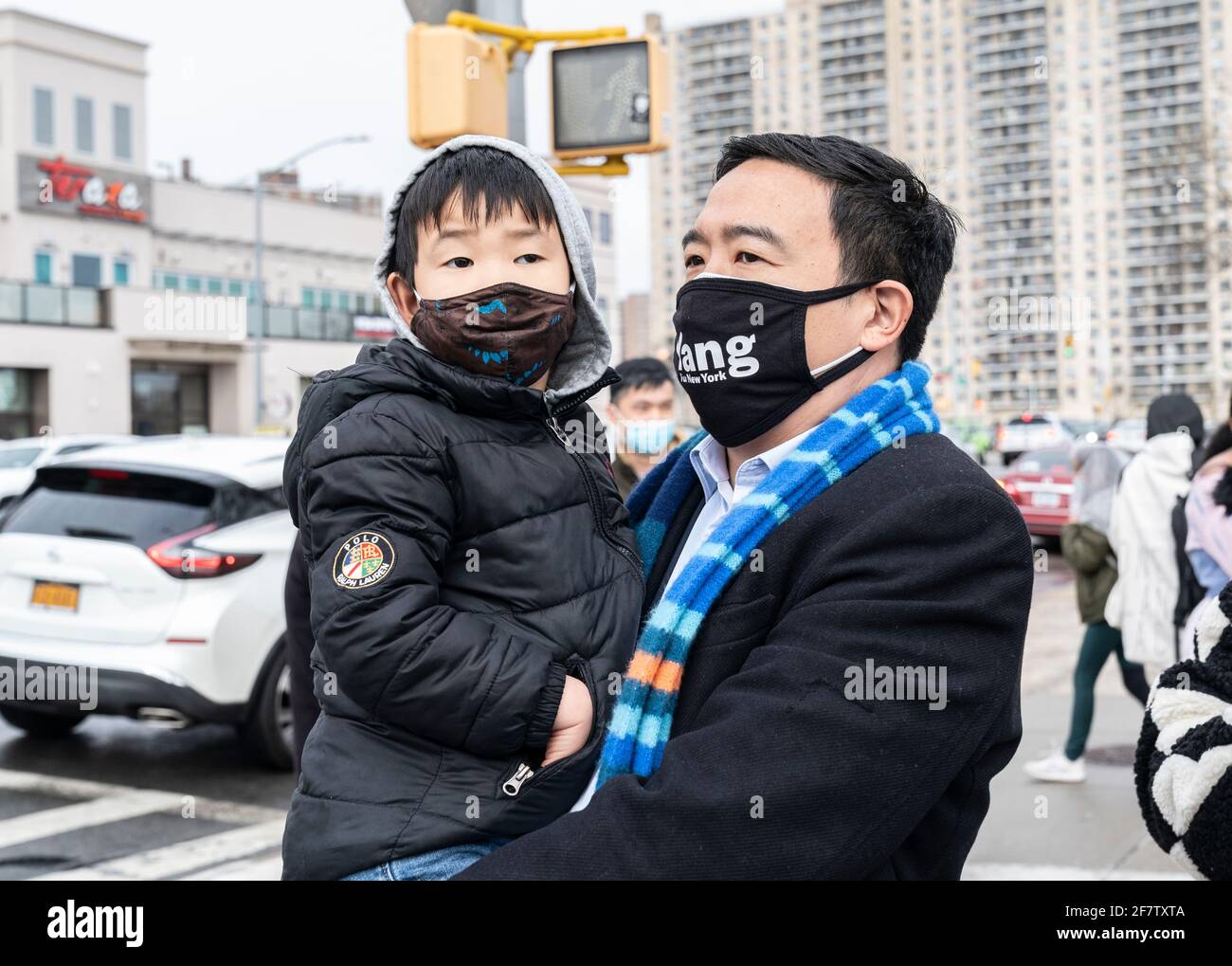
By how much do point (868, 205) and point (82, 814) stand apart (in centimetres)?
603

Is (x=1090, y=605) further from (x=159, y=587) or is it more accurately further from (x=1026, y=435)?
(x=1026, y=435)

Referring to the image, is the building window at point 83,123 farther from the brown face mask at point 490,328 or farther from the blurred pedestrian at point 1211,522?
the brown face mask at point 490,328

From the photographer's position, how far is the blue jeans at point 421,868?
1797 millimetres

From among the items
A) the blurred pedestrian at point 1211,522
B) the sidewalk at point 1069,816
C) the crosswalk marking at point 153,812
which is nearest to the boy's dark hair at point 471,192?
the sidewalk at point 1069,816

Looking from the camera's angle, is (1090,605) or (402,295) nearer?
(402,295)

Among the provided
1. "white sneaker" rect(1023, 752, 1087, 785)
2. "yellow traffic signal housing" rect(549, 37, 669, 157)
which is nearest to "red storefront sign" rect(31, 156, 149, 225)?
"yellow traffic signal housing" rect(549, 37, 669, 157)

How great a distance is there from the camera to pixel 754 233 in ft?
6.48

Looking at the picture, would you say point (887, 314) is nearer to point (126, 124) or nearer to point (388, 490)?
point (388, 490)

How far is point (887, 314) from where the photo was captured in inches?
78.2

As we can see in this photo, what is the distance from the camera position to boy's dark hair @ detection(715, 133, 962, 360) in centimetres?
194

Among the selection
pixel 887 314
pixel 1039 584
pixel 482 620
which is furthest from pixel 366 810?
pixel 1039 584

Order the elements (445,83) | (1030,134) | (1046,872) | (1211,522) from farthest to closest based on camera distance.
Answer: (1030,134) → (1046,872) → (445,83) → (1211,522)

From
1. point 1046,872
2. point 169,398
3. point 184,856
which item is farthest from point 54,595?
point 169,398

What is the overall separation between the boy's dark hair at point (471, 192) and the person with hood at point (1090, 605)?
5.76m
